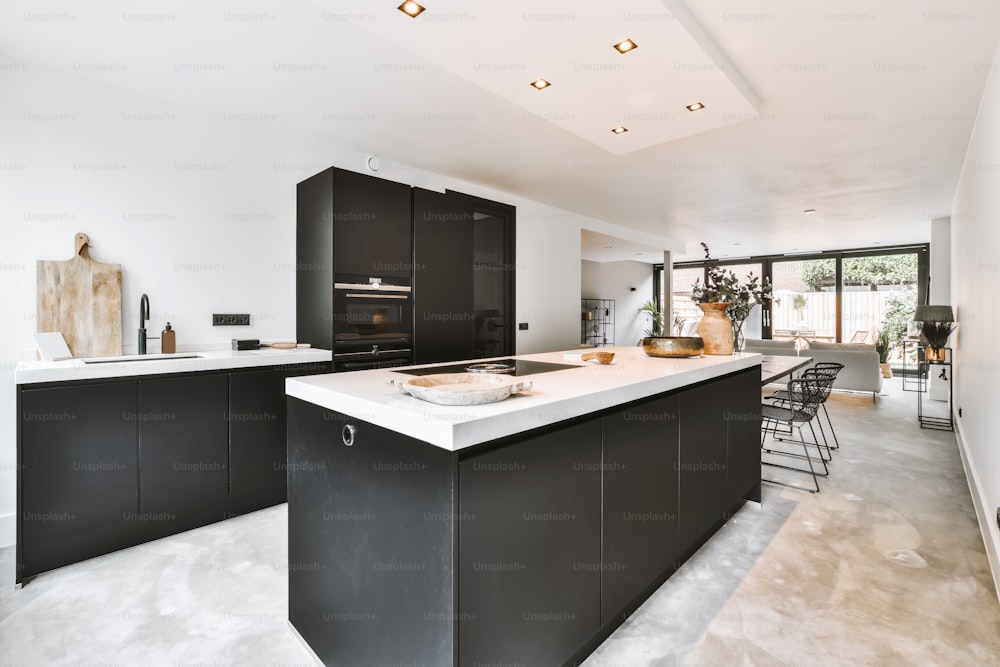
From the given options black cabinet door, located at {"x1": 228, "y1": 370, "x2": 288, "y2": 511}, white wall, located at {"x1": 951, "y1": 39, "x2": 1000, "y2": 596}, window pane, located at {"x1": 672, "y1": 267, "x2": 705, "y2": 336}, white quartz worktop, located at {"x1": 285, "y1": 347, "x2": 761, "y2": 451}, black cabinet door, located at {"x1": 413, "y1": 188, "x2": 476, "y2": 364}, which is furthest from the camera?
window pane, located at {"x1": 672, "y1": 267, "x2": 705, "y2": 336}

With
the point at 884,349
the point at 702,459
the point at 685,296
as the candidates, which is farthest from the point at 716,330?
the point at 685,296

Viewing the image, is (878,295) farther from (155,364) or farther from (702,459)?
(155,364)

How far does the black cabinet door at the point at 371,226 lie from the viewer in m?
3.12

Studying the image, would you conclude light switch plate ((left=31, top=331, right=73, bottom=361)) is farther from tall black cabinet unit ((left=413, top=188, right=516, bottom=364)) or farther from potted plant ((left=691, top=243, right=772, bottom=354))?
potted plant ((left=691, top=243, right=772, bottom=354))

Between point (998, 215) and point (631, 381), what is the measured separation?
2.30m

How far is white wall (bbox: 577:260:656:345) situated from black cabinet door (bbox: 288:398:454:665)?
32.2ft

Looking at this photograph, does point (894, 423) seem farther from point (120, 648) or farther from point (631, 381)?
point (120, 648)

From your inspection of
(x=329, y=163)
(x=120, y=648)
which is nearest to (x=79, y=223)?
(x=329, y=163)

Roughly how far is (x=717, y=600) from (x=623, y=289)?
10.4 m

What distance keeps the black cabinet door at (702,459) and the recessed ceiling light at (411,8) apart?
6.14 feet

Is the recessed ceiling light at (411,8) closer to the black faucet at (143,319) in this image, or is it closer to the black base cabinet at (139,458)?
the black base cabinet at (139,458)

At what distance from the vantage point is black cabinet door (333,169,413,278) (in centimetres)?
312

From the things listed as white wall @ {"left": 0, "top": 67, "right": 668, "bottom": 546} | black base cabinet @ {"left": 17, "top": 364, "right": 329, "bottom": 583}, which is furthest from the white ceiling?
black base cabinet @ {"left": 17, "top": 364, "right": 329, "bottom": 583}

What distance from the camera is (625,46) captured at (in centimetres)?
196
